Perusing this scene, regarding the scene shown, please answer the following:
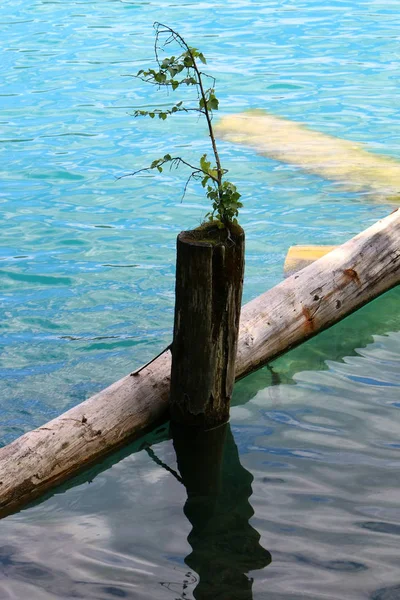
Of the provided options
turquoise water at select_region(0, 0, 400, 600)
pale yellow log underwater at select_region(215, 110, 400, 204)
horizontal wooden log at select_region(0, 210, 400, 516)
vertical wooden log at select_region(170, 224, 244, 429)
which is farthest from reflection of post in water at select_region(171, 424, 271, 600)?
pale yellow log underwater at select_region(215, 110, 400, 204)

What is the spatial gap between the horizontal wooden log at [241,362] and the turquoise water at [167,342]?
13 centimetres

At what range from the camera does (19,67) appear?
15.2 metres

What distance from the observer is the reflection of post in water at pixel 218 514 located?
144 inches

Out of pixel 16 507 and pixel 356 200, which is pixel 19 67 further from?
pixel 16 507

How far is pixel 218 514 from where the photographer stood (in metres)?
4.11

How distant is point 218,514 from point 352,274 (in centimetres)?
210

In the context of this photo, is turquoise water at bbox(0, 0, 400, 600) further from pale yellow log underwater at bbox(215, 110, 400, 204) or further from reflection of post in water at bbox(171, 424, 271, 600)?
pale yellow log underwater at bbox(215, 110, 400, 204)

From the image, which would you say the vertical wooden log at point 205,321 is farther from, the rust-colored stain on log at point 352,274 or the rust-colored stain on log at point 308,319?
the rust-colored stain on log at point 352,274

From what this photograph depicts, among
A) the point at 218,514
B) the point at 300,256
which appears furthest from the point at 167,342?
the point at 218,514

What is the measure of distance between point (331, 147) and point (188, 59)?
6.56 meters

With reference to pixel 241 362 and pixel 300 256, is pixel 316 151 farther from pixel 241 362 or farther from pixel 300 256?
pixel 241 362

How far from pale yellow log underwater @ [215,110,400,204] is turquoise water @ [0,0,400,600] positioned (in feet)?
0.79

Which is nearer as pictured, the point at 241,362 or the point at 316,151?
the point at 241,362

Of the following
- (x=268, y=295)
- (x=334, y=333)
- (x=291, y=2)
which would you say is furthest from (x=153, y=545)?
(x=291, y=2)
